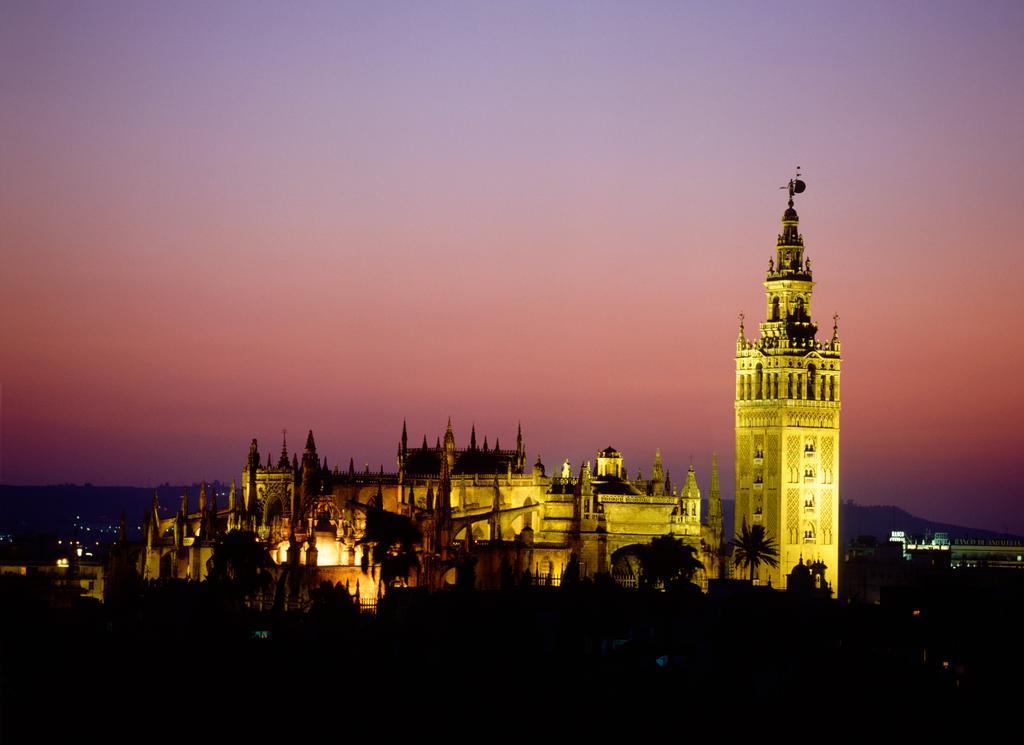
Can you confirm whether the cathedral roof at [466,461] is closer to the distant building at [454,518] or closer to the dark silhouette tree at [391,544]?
the distant building at [454,518]

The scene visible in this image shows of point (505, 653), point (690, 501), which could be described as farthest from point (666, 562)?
point (505, 653)

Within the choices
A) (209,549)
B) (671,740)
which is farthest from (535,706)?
(209,549)

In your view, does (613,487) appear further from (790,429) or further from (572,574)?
(572,574)

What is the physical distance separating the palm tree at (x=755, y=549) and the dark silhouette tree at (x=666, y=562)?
9.10 metres

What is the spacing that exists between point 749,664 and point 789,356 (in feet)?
251

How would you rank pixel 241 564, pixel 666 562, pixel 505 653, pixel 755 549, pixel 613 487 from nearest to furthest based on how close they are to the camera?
1. pixel 505 653
2. pixel 241 564
3. pixel 666 562
4. pixel 755 549
5. pixel 613 487

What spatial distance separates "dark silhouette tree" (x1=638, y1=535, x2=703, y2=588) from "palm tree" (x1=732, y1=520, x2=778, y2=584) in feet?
29.9

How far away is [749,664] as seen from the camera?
352 feet

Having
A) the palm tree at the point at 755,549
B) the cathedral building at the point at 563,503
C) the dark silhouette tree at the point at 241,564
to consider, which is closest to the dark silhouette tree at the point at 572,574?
the cathedral building at the point at 563,503

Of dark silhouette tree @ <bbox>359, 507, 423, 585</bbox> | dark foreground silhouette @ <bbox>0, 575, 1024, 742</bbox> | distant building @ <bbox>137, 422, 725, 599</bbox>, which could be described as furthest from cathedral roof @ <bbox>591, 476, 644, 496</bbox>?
dark foreground silhouette @ <bbox>0, 575, 1024, 742</bbox>

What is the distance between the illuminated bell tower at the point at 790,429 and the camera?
588 ft

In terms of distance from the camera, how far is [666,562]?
160 metres

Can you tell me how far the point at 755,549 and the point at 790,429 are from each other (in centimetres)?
1172

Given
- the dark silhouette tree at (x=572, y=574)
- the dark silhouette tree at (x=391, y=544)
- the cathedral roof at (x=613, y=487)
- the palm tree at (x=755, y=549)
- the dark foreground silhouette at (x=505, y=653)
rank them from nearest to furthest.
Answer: the dark foreground silhouette at (x=505, y=653)
the dark silhouette tree at (x=572, y=574)
the dark silhouette tree at (x=391, y=544)
the cathedral roof at (x=613, y=487)
the palm tree at (x=755, y=549)
